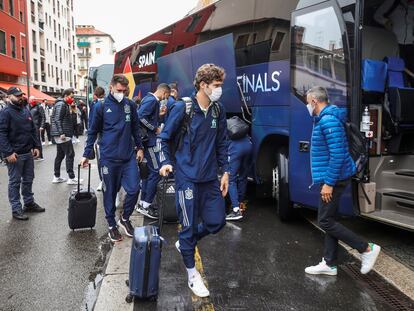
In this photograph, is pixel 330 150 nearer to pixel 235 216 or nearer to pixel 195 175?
pixel 195 175

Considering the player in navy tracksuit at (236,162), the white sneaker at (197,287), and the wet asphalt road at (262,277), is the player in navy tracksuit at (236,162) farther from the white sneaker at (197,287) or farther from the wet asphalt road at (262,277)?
the white sneaker at (197,287)

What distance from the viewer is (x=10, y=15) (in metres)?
36.5

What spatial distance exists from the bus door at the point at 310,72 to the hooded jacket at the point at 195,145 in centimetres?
178

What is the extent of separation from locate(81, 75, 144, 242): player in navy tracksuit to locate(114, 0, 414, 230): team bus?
2.03m

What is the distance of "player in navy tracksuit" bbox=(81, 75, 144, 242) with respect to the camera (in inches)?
202

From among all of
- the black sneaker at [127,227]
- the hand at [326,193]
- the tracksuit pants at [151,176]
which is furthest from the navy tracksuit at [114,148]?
the hand at [326,193]

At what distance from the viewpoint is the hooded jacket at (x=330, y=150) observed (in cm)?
388

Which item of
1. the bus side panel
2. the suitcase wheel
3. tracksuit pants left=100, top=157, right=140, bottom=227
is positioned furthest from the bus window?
the suitcase wheel

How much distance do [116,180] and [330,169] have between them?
260 cm

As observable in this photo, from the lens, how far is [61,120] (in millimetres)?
8898

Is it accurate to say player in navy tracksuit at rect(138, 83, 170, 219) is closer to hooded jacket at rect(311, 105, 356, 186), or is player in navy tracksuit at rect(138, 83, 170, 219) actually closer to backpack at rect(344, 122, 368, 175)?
hooded jacket at rect(311, 105, 356, 186)

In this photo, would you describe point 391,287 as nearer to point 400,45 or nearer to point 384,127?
point 384,127

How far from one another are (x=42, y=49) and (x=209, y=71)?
54.4 metres

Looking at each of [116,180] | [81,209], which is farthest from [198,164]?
[81,209]
